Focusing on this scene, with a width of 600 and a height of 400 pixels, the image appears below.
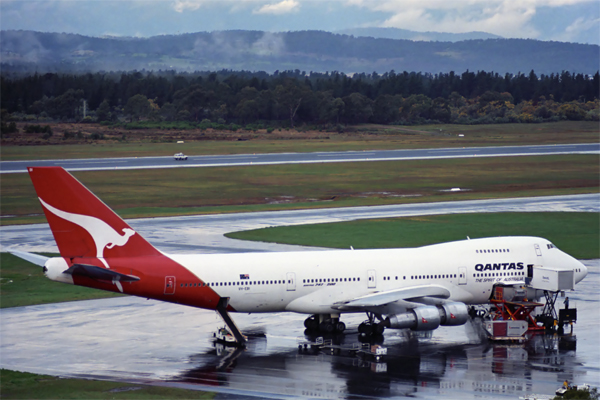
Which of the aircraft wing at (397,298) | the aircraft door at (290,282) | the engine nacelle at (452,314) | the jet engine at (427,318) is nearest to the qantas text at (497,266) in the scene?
the aircraft wing at (397,298)

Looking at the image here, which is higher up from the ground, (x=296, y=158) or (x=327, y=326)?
(x=296, y=158)

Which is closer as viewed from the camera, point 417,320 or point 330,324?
point 417,320

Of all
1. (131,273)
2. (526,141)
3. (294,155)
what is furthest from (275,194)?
(526,141)

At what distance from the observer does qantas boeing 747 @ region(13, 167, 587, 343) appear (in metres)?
36.2

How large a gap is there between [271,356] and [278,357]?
388 mm

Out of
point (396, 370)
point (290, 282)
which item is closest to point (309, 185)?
point (290, 282)

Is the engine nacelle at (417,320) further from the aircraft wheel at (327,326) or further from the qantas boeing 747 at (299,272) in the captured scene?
the aircraft wheel at (327,326)

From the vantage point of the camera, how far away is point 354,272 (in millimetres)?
40156

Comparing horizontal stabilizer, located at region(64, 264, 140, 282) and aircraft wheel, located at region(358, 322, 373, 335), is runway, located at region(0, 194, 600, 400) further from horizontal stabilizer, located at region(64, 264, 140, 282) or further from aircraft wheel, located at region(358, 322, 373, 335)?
horizontal stabilizer, located at region(64, 264, 140, 282)

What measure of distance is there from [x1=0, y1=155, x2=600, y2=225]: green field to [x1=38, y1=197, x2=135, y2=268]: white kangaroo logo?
4791 centimetres

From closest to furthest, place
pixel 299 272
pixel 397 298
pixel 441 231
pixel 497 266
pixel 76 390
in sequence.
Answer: pixel 76 390 < pixel 397 298 < pixel 299 272 < pixel 497 266 < pixel 441 231

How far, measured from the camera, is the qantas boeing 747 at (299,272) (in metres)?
36.2

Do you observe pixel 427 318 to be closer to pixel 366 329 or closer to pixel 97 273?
pixel 366 329

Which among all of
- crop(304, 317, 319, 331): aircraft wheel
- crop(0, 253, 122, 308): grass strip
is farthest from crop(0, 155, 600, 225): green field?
crop(304, 317, 319, 331): aircraft wheel
